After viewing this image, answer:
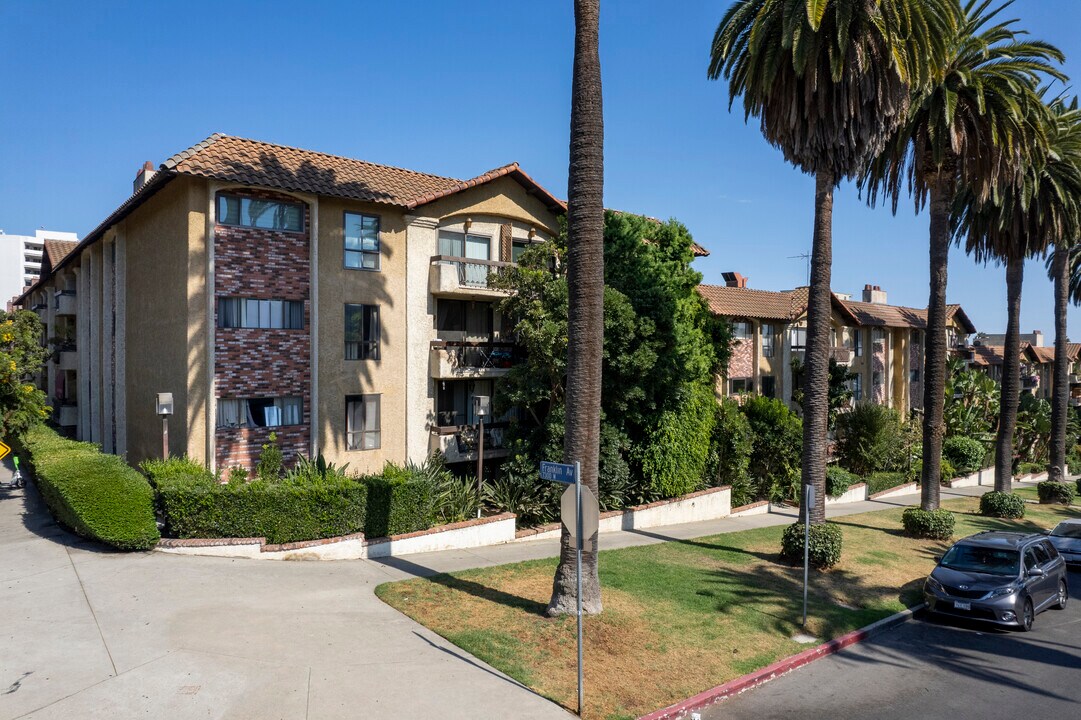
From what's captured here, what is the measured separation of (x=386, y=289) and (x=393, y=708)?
48.4 feet

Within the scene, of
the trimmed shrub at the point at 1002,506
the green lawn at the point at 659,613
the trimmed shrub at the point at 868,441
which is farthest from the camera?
the trimmed shrub at the point at 868,441

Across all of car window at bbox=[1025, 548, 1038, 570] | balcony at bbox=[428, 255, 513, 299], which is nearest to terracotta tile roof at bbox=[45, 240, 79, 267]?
balcony at bbox=[428, 255, 513, 299]

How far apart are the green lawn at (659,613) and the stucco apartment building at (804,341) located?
11.5 m

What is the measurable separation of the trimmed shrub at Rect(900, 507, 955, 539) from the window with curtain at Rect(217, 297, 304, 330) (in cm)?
1820

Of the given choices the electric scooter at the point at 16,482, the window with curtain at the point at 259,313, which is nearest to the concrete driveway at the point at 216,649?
the window with curtain at the point at 259,313

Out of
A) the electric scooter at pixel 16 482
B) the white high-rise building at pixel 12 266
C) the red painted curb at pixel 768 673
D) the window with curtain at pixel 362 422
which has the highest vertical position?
the white high-rise building at pixel 12 266

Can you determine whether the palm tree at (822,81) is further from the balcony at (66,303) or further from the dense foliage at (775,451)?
the balcony at (66,303)

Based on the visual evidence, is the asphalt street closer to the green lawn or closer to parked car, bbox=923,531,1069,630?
parked car, bbox=923,531,1069,630

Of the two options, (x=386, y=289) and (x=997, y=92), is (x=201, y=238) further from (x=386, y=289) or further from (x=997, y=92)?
(x=997, y=92)

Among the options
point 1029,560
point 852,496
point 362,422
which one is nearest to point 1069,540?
point 1029,560

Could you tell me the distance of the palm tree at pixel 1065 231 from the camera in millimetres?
26422

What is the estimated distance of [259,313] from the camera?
19.2 metres

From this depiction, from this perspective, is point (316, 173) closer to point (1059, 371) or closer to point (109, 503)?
point (109, 503)

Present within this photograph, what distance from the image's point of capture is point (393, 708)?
8.30 meters
